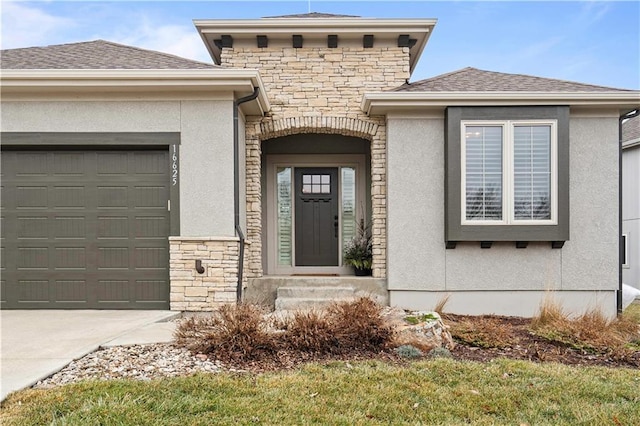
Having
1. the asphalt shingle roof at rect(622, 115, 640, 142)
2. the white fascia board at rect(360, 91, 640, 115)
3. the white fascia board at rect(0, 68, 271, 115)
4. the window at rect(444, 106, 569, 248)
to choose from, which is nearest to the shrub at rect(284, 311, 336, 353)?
the window at rect(444, 106, 569, 248)

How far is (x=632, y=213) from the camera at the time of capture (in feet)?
39.7

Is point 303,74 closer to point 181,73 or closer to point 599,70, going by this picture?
point 181,73

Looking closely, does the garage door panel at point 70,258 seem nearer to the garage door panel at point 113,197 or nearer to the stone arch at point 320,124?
the garage door panel at point 113,197

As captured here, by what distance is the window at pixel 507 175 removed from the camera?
6.53 metres

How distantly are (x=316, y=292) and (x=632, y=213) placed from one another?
10526mm

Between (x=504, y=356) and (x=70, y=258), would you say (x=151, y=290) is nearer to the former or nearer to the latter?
(x=70, y=258)

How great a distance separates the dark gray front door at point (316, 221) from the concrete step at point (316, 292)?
6.19ft

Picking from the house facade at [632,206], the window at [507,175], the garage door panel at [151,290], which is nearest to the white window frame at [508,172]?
the window at [507,175]

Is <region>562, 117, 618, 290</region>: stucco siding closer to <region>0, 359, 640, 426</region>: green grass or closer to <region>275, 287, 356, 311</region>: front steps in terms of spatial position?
<region>0, 359, 640, 426</region>: green grass

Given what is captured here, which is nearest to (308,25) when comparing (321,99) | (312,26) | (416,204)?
(312,26)

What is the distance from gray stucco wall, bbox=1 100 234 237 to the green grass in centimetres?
314

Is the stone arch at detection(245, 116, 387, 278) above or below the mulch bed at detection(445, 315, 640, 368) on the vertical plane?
above

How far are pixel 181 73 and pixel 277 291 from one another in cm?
355

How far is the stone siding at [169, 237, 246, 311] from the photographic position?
6.07 metres
